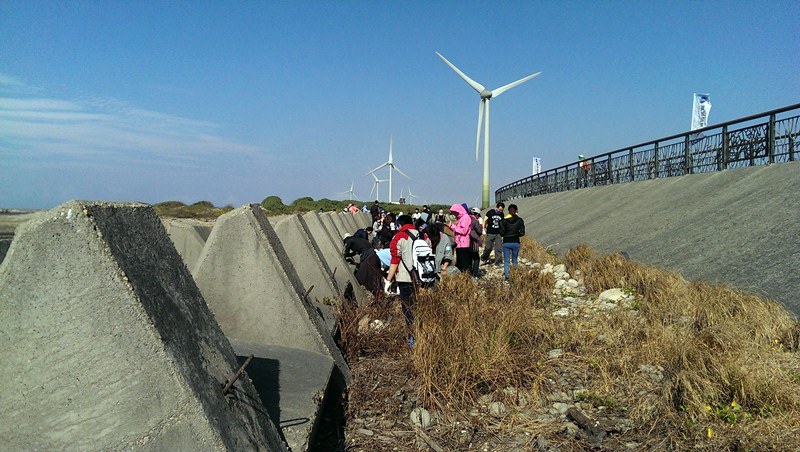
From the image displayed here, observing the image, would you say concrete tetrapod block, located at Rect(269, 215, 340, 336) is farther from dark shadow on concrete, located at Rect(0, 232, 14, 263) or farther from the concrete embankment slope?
the concrete embankment slope

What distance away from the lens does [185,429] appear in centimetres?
225

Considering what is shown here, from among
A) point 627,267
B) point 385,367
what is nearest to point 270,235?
point 385,367

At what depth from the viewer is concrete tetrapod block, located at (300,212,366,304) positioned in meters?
9.17

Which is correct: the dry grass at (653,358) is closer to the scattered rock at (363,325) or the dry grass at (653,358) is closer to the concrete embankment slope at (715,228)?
the scattered rock at (363,325)

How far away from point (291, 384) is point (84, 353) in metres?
1.73

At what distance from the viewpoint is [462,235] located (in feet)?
38.4

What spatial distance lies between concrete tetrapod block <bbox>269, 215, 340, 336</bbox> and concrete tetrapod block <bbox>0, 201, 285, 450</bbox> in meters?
4.98

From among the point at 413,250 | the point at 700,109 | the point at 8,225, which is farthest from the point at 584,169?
the point at 8,225

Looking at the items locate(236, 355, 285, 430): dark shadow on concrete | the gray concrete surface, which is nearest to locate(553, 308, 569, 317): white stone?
locate(236, 355, 285, 430): dark shadow on concrete

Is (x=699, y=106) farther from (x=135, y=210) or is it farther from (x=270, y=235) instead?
(x=135, y=210)

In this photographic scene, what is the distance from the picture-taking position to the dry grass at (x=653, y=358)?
434 cm

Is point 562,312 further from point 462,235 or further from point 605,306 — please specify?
point 462,235

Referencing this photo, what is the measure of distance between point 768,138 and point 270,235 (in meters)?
10.7

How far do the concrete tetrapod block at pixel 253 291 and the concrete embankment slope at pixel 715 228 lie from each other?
5.46 meters
